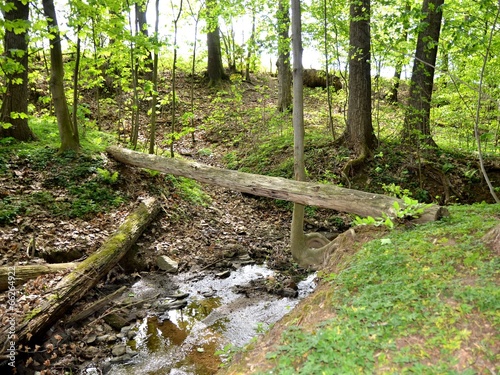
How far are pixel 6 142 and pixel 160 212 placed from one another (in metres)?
3.79

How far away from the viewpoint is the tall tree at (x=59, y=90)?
7418 mm

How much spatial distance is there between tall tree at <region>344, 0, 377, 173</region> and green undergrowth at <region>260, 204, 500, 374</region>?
561 centimetres

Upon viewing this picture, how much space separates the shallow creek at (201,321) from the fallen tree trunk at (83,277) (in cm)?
69

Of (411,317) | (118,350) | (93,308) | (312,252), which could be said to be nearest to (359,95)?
(312,252)

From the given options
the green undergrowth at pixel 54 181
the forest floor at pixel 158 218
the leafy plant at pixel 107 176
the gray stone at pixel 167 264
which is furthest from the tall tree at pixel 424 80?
the green undergrowth at pixel 54 181

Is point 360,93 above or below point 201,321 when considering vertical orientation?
above

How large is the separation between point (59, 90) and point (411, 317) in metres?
8.23

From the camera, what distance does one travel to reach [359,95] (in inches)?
373

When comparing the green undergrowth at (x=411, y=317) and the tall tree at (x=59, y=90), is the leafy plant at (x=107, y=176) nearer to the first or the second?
the tall tree at (x=59, y=90)

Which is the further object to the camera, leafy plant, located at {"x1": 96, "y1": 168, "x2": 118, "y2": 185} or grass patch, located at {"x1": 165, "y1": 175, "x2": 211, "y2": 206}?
grass patch, located at {"x1": 165, "y1": 175, "x2": 211, "y2": 206}

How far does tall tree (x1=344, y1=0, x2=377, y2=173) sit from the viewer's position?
30.1ft

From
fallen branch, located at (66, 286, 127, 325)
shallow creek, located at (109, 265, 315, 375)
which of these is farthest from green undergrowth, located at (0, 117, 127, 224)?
shallow creek, located at (109, 265, 315, 375)

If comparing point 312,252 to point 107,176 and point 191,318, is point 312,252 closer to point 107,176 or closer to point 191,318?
point 191,318

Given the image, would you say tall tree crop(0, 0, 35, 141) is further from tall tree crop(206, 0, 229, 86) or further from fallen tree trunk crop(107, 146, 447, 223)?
tall tree crop(206, 0, 229, 86)
